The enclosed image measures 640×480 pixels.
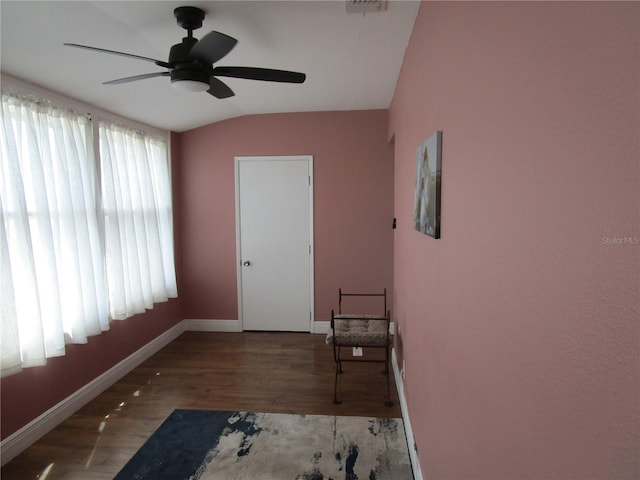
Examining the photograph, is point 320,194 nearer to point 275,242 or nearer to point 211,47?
point 275,242

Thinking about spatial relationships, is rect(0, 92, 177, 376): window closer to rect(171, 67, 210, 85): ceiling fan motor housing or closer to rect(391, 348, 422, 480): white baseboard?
rect(171, 67, 210, 85): ceiling fan motor housing

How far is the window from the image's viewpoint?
2.11 metres

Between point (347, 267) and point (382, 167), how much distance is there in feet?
→ 4.07

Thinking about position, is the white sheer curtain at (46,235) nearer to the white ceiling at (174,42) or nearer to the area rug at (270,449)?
the white ceiling at (174,42)

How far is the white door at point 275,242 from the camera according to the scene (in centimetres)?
412

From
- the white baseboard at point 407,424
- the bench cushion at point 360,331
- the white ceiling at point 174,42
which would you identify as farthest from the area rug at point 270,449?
the white ceiling at point 174,42

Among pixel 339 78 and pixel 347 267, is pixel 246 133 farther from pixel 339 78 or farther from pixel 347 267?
pixel 347 267

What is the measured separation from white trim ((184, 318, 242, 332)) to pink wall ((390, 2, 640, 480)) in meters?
3.47

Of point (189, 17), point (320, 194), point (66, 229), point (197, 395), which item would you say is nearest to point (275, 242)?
point (320, 194)

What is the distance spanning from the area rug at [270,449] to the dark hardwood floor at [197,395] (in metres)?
0.12

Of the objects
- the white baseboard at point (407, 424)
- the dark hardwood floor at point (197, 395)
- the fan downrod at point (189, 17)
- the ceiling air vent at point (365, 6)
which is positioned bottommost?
the dark hardwood floor at point (197, 395)

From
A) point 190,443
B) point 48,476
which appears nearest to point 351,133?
point 190,443

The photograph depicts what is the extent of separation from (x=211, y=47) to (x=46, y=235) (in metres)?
1.73

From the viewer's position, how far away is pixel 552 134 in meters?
0.58
